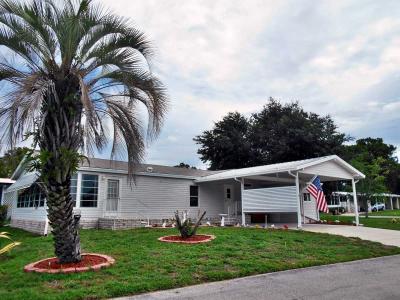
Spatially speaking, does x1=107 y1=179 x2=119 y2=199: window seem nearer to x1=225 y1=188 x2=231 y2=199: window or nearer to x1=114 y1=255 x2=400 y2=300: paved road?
x1=225 y1=188 x2=231 y2=199: window

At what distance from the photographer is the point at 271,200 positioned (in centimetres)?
1670

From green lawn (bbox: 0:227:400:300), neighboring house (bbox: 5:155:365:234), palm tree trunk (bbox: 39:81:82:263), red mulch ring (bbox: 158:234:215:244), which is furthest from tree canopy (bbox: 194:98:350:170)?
palm tree trunk (bbox: 39:81:82:263)

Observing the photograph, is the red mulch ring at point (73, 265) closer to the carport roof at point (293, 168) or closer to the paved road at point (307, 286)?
the paved road at point (307, 286)

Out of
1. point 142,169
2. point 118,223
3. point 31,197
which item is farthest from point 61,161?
point 31,197

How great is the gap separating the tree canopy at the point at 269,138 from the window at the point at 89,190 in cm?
1968

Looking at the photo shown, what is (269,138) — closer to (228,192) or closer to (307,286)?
(228,192)

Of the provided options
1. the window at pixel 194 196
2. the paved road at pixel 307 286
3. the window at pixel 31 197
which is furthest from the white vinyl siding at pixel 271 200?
the window at pixel 31 197

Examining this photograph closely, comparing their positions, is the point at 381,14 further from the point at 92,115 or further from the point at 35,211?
the point at 35,211

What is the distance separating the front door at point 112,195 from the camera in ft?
55.2

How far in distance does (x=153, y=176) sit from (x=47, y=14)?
12172mm

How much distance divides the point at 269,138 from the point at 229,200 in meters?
13.2

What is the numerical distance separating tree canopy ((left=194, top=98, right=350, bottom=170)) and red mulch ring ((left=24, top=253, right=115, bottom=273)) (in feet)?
85.0

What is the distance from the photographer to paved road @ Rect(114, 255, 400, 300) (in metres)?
5.40

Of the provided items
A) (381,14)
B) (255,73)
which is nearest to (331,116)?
(255,73)
